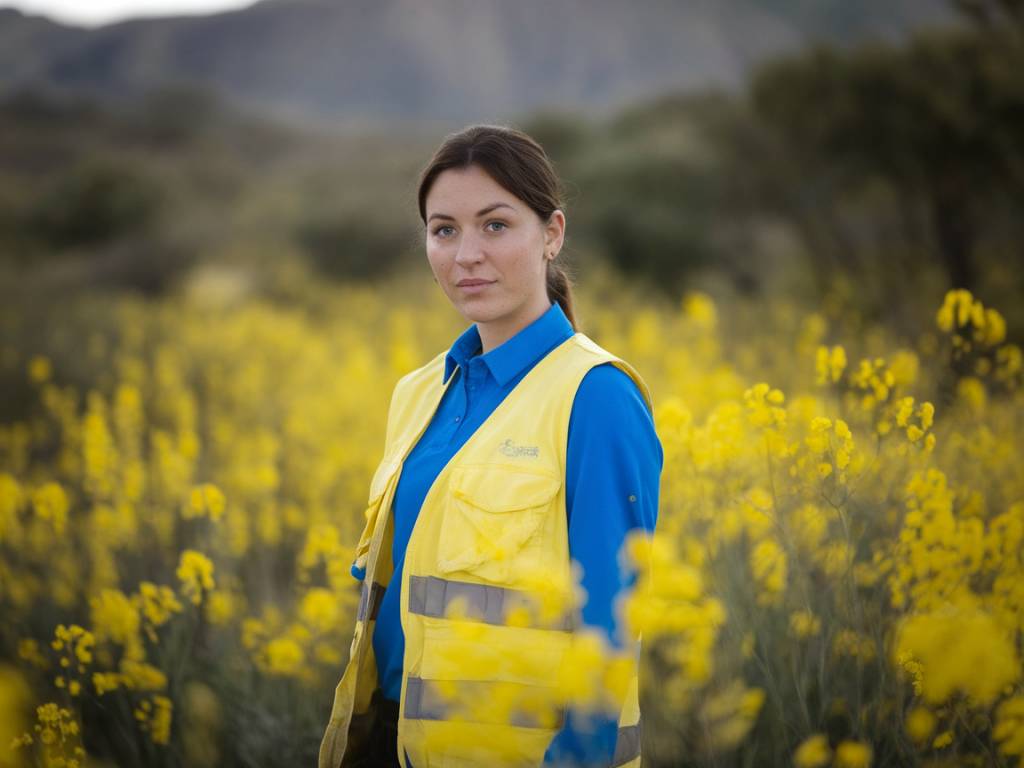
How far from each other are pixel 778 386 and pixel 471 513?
4.19m

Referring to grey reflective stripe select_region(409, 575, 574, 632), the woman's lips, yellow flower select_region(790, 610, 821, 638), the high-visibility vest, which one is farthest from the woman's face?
yellow flower select_region(790, 610, 821, 638)

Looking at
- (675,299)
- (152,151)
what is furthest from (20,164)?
(675,299)

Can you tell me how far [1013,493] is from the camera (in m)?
2.72

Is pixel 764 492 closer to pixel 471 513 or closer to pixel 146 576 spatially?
pixel 471 513

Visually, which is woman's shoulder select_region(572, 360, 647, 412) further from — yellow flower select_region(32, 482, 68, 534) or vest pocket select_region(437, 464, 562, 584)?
yellow flower select_region(32, 482, 68, 534)

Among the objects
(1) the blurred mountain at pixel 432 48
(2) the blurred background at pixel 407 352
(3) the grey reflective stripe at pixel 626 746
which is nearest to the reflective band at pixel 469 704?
(3) the grey reflective stripe at pixel 626 746

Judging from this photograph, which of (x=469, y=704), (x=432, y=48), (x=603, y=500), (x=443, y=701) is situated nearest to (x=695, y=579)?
(x=603, y=500)

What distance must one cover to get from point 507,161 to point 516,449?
66 centimetres

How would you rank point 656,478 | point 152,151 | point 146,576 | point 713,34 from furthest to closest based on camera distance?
point 713,34
point 152,151
point 146,576
point 656,478

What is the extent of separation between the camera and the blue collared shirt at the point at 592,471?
1.35 m

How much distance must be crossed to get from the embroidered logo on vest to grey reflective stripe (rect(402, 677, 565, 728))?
439 millimetres

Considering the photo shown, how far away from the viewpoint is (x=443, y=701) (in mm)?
1494

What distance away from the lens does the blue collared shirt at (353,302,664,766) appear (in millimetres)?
1350

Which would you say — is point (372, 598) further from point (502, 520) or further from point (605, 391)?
point (605, 391)
